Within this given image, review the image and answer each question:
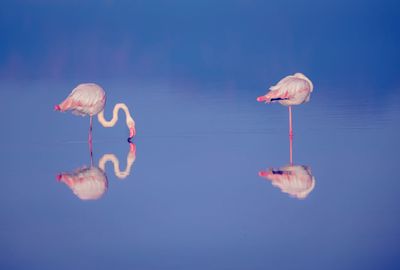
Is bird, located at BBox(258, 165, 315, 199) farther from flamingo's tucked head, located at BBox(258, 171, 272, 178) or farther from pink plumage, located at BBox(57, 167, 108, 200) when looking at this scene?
pink plumage, located at BBox(57, 167, 108, 200)

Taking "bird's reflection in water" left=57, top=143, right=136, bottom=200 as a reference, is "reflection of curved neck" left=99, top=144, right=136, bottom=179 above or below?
above

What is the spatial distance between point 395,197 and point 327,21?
110 feet

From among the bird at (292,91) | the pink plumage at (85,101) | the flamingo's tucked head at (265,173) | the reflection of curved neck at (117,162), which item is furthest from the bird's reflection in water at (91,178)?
the bird at (292,91)

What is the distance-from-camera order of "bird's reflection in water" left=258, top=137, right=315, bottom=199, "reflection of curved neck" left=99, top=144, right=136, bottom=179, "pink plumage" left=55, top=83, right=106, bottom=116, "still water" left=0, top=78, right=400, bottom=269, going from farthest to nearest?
"pink plumage" left=55, top=83, right=106, bottom=116 < "reflection of curved neck" left=99, top=144, right=136, bottom=179 < "bird's reflection in water" left=258, top=137, right=315, bottom=199 < "still water" left=0, top=78, right=400, bottom=269

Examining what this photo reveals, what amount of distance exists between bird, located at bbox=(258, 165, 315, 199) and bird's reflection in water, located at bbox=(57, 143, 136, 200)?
1333mm

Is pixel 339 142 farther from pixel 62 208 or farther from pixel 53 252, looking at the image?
pixel 53 252

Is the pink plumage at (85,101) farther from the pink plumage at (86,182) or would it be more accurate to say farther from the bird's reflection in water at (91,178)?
the pink plumage at (86,182)

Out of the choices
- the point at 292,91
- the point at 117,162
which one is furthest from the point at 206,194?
the point at 292,91

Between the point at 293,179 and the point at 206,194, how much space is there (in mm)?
837

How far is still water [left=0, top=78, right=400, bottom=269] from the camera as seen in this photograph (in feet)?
17.0

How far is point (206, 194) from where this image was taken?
6621mm

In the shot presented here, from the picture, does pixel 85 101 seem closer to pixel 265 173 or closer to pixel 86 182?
pixel 86 182

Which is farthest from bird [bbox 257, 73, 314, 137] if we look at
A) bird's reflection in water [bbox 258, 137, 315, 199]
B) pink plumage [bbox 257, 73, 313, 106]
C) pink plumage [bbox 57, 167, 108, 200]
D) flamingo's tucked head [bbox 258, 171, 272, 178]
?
pink plumage [bbox 57, 167, 108, 200]

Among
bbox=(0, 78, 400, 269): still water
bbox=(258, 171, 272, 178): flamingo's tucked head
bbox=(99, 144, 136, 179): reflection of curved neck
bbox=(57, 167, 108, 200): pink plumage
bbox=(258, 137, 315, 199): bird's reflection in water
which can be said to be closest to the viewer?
bbox=(0, 78, 400, 269): still water
